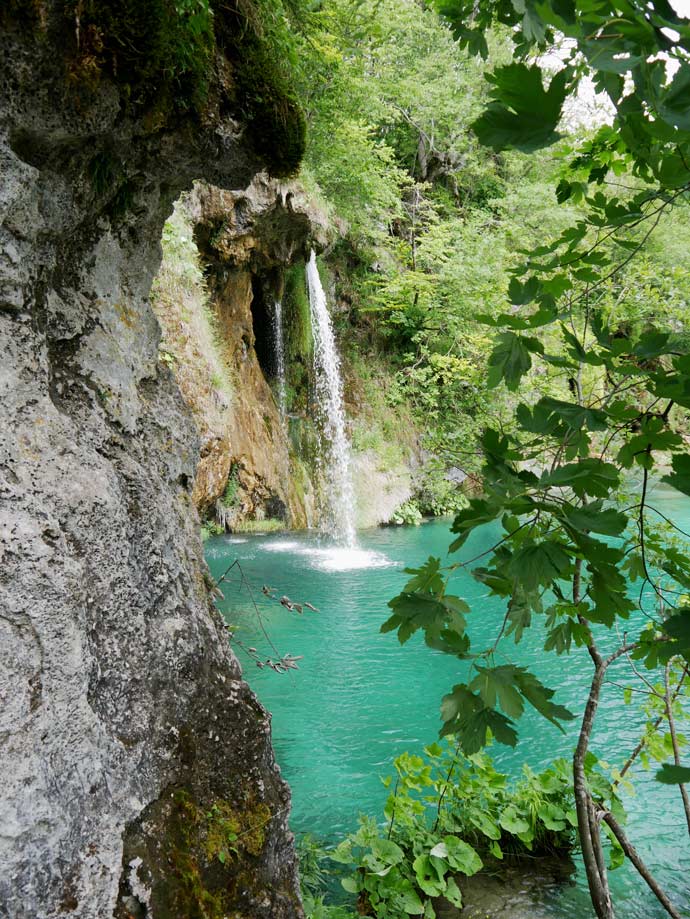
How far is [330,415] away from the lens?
15.0 m

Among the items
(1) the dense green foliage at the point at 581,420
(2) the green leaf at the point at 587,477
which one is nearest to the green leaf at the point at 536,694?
(1) the dense green foliage at the point at 581,420

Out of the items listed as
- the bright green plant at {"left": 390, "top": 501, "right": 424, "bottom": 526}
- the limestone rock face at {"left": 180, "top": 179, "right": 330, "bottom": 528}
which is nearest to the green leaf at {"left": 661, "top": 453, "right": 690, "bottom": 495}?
the limestone rock face at {"left": 180, "top": 179, "right": 330, "bottom": 528}

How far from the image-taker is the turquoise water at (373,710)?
3.65m

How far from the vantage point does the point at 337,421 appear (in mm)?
15062

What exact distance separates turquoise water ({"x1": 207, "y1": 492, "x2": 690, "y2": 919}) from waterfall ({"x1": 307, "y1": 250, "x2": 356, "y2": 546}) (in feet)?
15.1

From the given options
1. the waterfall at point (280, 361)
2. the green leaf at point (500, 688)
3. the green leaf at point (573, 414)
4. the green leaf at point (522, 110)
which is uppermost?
the waterfall at point (280, 361)

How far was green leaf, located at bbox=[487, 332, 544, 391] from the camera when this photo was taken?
1242 mm

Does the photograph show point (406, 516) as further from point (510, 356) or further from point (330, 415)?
point (510, 356)

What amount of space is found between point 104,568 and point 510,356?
51.5 inches

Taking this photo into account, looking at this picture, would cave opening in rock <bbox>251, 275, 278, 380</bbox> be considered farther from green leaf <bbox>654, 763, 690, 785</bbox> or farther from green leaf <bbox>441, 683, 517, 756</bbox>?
green leaf <bbox>654, 763, 690, 785</bbox>

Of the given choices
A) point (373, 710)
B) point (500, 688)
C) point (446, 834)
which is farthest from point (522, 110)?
point (373, 710)

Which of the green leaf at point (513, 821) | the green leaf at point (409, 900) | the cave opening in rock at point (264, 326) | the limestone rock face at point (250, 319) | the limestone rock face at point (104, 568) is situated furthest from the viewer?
the cave opening in rock at point (264, 326)

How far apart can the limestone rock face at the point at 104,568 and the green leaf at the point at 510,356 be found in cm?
119

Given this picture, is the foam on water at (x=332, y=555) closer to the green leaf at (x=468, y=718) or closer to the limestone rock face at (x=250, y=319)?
the limestone rock face at (x=250, y=319)
